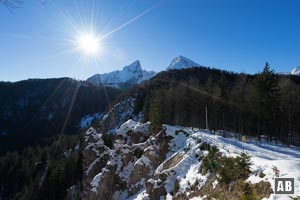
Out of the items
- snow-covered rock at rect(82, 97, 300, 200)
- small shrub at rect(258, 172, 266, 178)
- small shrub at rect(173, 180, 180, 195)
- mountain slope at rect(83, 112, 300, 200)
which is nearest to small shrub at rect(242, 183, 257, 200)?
mountain slope at rect(83, 112, 300, 200)

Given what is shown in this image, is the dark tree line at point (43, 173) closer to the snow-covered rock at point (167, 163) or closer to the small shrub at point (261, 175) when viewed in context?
the snow-covered rock at point (167, 163)

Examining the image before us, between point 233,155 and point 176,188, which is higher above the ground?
point 233,155

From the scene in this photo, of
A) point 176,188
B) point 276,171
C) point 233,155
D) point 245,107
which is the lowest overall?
point 176,188

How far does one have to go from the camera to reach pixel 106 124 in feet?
339

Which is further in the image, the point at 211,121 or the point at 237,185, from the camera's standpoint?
the point at 211,121

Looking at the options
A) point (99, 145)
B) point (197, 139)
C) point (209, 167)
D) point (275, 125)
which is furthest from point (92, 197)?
point (275, 125)

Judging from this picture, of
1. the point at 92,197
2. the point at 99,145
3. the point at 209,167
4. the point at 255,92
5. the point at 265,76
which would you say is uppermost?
the point at 265,76

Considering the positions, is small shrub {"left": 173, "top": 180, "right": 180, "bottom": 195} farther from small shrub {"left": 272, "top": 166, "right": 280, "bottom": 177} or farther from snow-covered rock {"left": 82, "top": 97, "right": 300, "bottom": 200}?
small shrub {"left": 272, "top": 166, "right": 280, "bottom": 177}

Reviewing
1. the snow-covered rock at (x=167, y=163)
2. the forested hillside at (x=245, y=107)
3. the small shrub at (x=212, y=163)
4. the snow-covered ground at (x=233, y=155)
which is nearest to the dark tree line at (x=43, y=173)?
the snow-covered rock at (x=167, y=163)

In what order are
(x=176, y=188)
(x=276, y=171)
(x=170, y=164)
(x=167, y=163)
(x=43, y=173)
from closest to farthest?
(x=276, y=171) → (x=176, y=188) → (x=170, y=164) → (x=167, y=163) → (x=43, y=173)

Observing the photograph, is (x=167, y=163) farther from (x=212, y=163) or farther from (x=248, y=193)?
(x=248, y=193)

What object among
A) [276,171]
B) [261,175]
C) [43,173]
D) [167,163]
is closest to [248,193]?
[261,175]

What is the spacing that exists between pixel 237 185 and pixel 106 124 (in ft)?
309

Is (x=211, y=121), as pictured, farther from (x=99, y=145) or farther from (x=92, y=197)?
(x=92, y=197)
